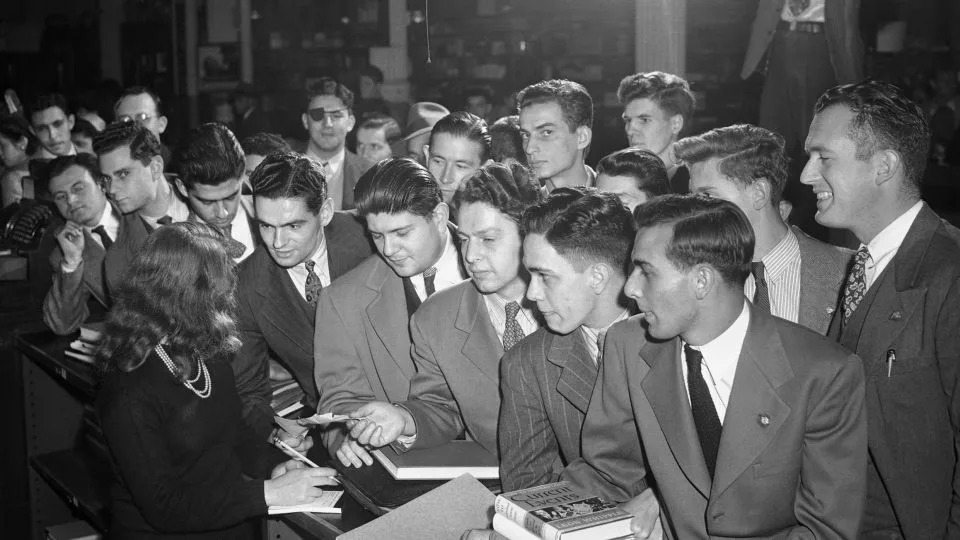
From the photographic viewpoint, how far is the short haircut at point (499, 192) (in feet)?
9.12

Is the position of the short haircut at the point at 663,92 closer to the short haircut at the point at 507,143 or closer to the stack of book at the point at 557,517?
the short haircut at the point at 507,143

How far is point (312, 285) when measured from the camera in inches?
134

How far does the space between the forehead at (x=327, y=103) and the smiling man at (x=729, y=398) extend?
145 inches

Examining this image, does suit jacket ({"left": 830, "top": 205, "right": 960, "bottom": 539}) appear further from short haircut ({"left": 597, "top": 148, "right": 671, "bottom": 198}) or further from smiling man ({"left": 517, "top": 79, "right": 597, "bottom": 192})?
smiling man ({"left": 517, "top": 79, "right": 597, "bottom": 192})

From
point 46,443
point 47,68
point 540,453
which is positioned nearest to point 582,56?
point 46,443

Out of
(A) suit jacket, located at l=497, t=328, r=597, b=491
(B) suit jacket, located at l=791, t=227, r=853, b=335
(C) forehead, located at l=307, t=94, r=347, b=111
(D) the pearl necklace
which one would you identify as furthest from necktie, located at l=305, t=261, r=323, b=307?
(C) forehead, located at l=307, t=94, r=347, b=111

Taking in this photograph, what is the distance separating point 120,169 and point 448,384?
2222 mm

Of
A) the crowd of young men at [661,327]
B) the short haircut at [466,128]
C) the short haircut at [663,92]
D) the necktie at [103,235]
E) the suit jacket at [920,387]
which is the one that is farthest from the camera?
the necktie at [103,235]

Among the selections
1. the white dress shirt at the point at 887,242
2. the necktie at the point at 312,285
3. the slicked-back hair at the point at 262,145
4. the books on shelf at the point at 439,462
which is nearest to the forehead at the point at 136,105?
the slicked-back hair at the point at 262,145

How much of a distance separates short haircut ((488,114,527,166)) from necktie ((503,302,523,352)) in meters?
1.34

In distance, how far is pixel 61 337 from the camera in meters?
4.36

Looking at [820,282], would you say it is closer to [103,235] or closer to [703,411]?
[703,411]

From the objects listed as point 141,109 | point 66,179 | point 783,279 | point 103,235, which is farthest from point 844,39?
point 141,109

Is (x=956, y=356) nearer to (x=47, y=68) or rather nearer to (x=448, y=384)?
(x=448, y=384)
